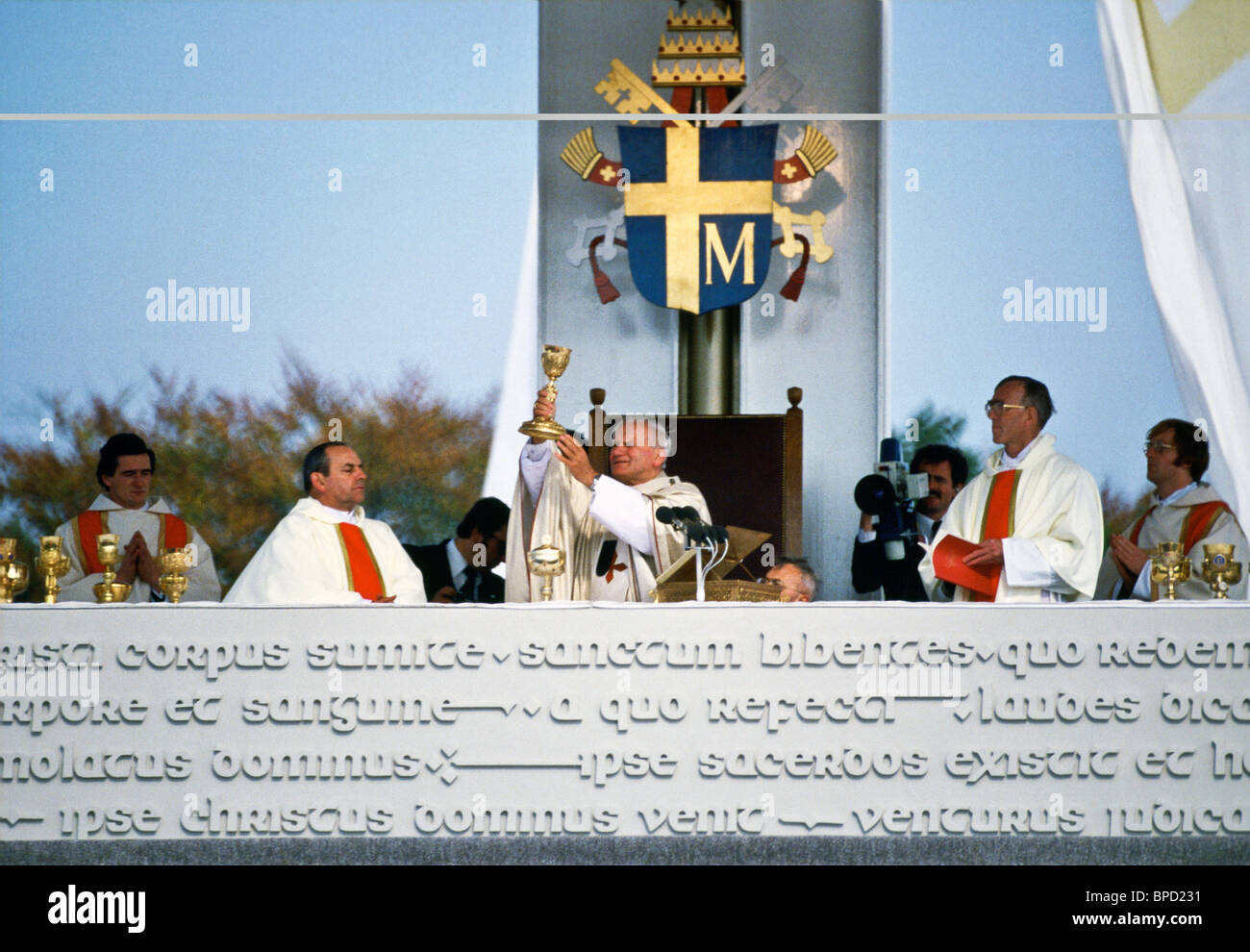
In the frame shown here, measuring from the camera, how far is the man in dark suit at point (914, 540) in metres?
8.30

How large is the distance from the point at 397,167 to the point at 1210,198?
470 cm

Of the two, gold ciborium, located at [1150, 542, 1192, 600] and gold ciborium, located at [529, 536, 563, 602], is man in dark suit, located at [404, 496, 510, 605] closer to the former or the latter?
gold ciborium, located at [529, 536, 563, 602]

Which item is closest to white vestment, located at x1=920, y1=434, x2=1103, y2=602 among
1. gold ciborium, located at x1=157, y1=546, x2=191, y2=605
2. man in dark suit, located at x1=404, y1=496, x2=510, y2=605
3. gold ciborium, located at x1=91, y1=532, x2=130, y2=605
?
man in dark suit, located at x1=404, y1=496, x2=510, y2=605

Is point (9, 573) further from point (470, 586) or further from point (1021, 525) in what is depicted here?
point (1021, 525)

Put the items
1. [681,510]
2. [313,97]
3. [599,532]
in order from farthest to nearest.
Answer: [313,97] → [599,532] → [681,510]

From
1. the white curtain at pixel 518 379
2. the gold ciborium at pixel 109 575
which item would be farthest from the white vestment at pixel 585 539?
the white curtain at pixel 518 379

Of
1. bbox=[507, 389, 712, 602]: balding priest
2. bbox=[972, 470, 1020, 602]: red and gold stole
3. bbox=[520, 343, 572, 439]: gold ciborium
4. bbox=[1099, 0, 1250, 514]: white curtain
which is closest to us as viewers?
bbox=[520, 343, 572, 439]: gold ciborium

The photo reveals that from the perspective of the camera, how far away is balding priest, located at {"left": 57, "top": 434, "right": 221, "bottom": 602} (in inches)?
326

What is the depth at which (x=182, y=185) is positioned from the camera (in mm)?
10477

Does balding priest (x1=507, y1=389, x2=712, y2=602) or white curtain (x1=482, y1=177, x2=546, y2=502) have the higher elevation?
white curtain (x1=482, y1=177, x2=546, y2=502)

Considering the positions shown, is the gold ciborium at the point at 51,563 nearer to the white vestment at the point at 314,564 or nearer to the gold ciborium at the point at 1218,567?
the white vestment at the point at 314,564

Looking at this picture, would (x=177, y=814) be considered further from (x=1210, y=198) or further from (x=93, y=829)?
(x=1210, y=198)

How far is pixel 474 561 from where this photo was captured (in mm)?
8562

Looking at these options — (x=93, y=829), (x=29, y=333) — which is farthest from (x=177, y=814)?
(x=29, y=333)
